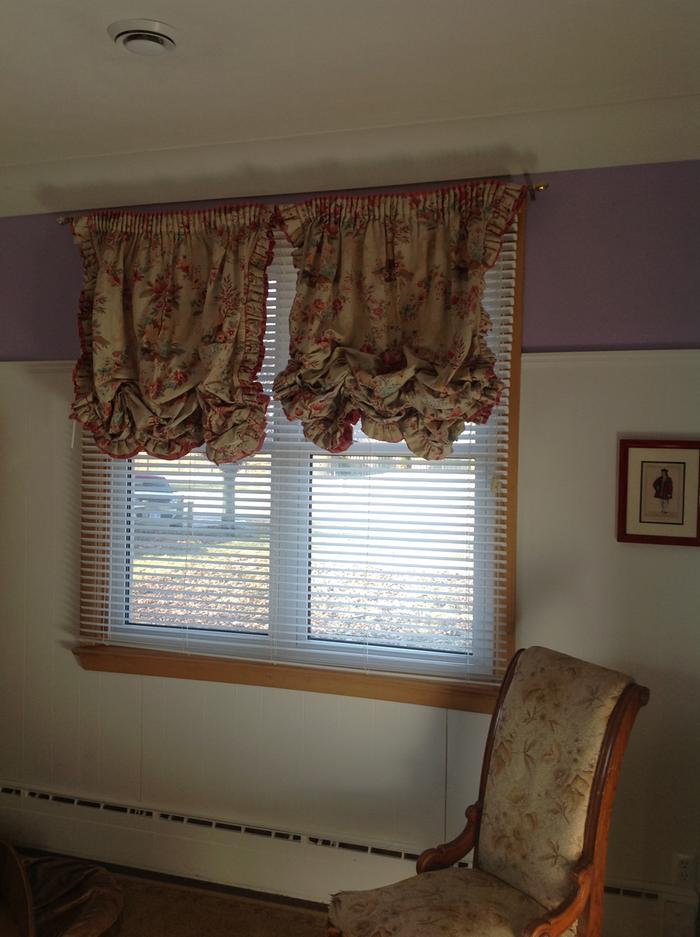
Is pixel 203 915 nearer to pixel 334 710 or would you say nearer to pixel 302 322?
pixel 334 710

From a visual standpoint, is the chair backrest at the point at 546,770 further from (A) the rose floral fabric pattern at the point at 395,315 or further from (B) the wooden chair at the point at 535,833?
(A) the rose floral fabric pattern at the point at 395,315

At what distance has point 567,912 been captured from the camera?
6.24 feet

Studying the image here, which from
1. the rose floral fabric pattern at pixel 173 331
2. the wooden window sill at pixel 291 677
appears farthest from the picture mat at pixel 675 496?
the rose floral fabric pattern at pixel 173 331

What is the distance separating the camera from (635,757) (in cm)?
257

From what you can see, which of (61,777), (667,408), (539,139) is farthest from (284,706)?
(539,139)

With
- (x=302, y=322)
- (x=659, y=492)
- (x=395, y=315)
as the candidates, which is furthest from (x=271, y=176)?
(x=659, y=492)

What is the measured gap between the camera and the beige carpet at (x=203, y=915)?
273cm

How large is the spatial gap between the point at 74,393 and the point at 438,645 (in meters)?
1.76

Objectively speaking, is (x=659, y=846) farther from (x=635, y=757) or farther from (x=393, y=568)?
(x=393, y=568)

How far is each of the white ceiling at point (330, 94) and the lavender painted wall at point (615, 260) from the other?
0.09m

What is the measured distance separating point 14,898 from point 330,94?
287 centimetres

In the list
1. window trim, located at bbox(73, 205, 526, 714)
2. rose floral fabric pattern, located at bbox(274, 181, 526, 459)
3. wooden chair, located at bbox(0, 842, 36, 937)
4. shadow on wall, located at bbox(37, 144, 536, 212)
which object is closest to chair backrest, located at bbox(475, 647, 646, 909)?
window trim, located at bbox(73, 205, 526, 714)

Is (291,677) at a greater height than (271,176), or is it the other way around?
(271,176)

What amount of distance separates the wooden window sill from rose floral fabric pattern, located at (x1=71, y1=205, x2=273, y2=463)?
2.66 ft
